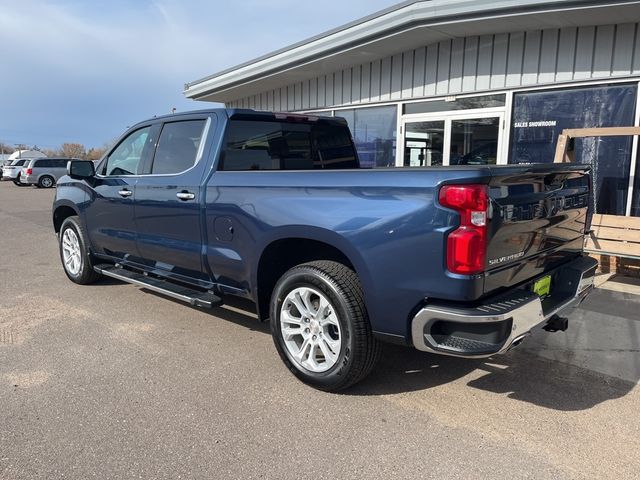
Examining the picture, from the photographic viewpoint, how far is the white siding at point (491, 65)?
6773 millimetres

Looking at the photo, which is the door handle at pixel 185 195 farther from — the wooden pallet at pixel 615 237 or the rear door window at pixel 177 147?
the wooden pallet at pixel 615 237

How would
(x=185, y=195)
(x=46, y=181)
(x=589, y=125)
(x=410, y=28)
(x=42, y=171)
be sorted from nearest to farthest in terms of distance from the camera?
(x=185, y=195)
(x=589, y=125)
(x=410, y=28)
(x=42, y=171)
(x=46, y=181)

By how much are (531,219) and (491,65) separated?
5.59 meters

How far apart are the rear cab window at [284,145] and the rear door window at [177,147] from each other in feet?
1.17

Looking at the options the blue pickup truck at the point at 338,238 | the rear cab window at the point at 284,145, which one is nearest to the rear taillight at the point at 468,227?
the blue pickup truck at the point at 338,238

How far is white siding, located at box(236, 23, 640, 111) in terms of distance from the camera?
22.2 ft

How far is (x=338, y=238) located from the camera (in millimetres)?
3174

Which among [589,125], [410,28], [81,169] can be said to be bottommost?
[81,169]

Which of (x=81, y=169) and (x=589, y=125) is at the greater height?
(x=589, y=125)

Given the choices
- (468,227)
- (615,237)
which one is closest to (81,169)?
(468,227)

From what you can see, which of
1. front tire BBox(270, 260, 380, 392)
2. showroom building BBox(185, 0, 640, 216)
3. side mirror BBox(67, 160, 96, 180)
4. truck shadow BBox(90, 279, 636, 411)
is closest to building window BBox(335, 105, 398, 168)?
showroom building BBox(185, 0, 640, 216)

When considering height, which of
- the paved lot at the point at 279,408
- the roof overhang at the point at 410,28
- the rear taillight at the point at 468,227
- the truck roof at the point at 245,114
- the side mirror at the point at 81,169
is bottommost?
the paved lot at the point at 279,408

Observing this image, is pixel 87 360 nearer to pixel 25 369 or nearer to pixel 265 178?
pixel 25 369

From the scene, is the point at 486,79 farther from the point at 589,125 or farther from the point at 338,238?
the point at 338,238
